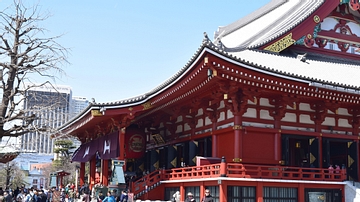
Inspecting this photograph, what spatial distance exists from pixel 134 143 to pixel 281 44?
957 centimetres

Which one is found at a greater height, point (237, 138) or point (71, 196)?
point (237, 138)

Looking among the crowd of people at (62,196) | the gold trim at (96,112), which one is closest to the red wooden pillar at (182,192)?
the crowd of people at (62,196)

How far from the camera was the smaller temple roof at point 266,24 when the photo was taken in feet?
79.8

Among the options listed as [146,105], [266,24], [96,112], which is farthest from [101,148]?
[266,24]

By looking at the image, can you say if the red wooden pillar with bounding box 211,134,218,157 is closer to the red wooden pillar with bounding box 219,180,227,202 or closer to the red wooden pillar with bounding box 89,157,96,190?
the red wooden pillar with bounding box 219,180,227,202

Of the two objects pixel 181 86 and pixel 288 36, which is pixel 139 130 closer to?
pixel 181 86

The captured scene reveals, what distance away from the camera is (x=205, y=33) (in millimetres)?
16484

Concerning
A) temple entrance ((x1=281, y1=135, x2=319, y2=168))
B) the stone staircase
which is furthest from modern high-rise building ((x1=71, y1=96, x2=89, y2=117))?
the stone staircase

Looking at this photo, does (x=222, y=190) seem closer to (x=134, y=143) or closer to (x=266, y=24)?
(x=134, y=143)

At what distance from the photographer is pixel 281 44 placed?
947 inches

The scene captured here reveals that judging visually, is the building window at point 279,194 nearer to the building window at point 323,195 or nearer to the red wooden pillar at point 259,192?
the red wooden pillar at point 259,192

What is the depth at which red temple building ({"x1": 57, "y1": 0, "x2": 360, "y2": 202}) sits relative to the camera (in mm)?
17906

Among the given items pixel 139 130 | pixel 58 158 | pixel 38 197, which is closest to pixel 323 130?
pixel 139 130

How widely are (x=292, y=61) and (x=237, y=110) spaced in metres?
6.01
